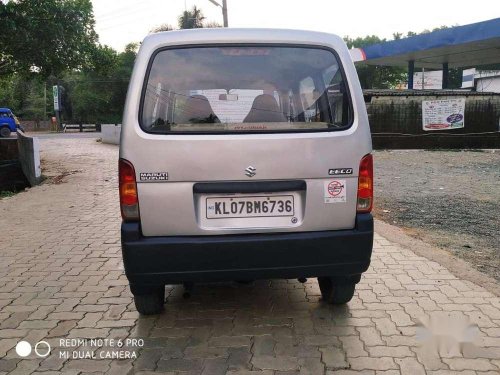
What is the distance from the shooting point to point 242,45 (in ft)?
9.59

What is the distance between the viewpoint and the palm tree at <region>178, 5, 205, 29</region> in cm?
3681

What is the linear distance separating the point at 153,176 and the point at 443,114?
1485cm

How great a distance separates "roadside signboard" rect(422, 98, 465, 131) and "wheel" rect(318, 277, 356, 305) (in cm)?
1339

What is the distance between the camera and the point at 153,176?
2740 millimetres

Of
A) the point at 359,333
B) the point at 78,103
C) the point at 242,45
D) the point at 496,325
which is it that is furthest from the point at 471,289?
the point at 78,103

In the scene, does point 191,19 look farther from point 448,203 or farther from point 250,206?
point 250,206

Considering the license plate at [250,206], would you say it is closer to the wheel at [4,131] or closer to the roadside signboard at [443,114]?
the roadside signboard at [443,114]

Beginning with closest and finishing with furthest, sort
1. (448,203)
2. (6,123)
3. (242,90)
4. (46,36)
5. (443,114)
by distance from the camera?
(242,90) → (448,203) → (46,36) → (443,114) → (6,123)

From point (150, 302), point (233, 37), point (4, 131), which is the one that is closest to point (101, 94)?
point (4, 131)

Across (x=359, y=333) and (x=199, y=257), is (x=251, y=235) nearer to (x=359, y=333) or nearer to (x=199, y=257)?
(x=199, y=257)

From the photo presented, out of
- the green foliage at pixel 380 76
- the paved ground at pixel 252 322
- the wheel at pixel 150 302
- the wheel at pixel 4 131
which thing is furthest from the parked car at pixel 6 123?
the green foliage at pixel 380 76

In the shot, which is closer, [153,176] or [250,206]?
[153,176]

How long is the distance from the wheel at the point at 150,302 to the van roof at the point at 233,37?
168 centimetres

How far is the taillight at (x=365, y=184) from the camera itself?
2920 mm
